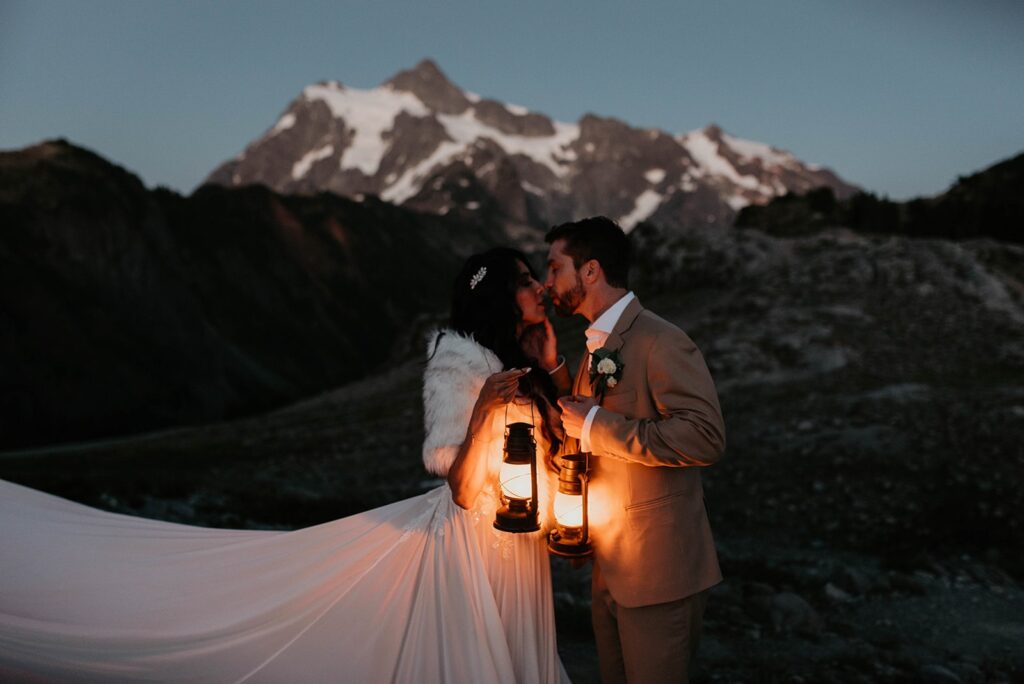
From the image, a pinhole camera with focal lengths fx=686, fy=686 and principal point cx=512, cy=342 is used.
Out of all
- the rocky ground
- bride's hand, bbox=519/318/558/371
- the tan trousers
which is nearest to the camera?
the tan trousers

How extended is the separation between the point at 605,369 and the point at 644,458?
0.44 m

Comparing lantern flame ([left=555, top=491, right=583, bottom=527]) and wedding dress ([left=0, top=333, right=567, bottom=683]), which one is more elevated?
lantern flame ([left=555, top=491, right=583, bottom=527])

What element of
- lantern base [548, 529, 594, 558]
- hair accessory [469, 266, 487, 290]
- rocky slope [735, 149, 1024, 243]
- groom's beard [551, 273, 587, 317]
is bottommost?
lantern base [548, 529, 594, 558]

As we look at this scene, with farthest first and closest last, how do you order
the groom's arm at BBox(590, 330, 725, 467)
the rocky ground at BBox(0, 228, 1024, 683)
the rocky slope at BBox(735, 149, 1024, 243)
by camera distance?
the rocky slope at BBox(735, 149, 1024, 243), the rocky ground at BBox(0, 228, 1024, 683), the groom's arm at BBox(590, 330, 725, 467)

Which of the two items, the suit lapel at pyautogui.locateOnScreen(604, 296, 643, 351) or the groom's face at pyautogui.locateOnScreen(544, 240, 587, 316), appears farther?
the groom's face at pyautogui.locateOnScreen(544, 240, 587, 316)

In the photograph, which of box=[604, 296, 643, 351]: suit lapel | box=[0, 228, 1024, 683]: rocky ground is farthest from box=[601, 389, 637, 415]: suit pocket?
box=[0, 228, 1024, 683]: rocky ground

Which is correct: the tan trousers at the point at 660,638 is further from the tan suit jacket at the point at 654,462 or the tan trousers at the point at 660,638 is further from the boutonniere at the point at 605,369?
the boutonniere at the point at 605,369

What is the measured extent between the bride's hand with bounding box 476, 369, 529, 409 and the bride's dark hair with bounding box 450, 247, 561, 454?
32 cm

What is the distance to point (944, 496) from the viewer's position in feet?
32.0

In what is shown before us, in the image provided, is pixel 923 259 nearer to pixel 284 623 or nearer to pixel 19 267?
pixel 284 623

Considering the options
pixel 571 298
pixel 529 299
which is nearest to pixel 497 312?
pixel 529 299

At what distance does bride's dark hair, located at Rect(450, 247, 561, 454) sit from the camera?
374 cm

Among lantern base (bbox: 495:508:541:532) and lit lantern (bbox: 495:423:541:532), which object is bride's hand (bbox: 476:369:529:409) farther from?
lantern base (bbox: 495:508:541:532)

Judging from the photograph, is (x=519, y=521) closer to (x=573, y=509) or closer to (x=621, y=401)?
(x=573, y=509)
